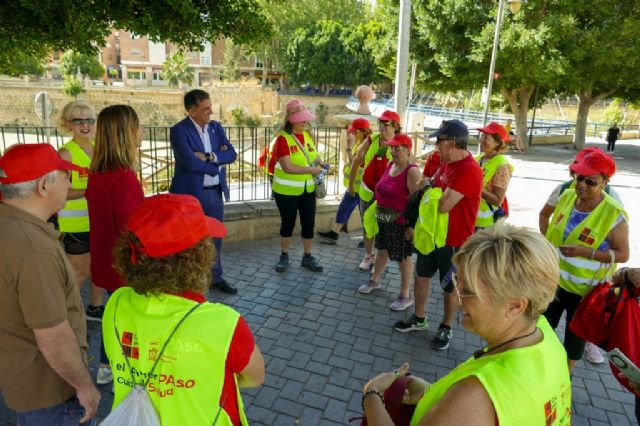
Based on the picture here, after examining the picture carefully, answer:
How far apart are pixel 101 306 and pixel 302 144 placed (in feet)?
8.71

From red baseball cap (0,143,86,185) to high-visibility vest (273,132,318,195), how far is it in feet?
10.7

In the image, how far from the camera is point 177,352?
1.47 meters

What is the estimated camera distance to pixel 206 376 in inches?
58.9

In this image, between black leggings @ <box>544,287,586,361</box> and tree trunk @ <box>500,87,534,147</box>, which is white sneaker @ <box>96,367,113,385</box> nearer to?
black leggings @ <box>544,287,586,361</box>

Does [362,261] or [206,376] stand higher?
[206,376]

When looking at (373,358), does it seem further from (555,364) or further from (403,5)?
(403,5)

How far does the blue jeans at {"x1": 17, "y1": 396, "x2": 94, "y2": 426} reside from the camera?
193 centimetres

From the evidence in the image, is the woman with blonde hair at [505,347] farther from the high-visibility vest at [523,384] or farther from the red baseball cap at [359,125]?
the red baseball cap at [359,125]

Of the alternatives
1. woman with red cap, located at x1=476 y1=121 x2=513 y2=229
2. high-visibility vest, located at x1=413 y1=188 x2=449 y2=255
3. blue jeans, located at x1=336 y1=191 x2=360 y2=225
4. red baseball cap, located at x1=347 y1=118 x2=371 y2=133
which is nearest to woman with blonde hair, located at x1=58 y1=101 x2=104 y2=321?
high-visibility vest, located at x1=413 y1=188 x2=449 y2=255

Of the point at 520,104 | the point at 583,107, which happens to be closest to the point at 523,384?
the point at 520,104

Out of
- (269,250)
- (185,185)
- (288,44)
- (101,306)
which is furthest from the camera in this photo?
(288,44)

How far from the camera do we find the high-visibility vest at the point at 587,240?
9.85 ft

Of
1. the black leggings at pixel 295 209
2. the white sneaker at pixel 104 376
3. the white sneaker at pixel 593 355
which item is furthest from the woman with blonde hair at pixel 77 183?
the white sneaker at pixel 593 355

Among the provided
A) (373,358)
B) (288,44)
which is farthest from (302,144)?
(288,44)
